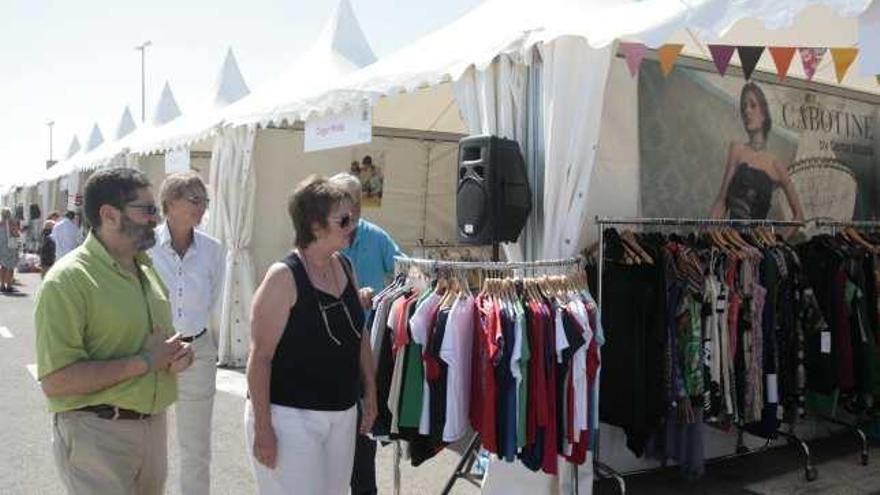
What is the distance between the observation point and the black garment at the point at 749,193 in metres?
5.38

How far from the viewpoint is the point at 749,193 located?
548 cm

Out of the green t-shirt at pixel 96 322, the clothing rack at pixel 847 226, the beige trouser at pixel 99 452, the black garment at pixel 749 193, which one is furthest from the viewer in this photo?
the black garment at pixel 749 193

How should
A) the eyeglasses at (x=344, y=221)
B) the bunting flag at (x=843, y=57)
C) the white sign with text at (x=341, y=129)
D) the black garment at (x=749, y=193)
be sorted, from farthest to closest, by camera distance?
the white sign with text at (x=341, y=129), the black garment at (x=749, y=193), the bunting flag at (x=843, y=57), the eyeglasses at (x=344, y=221)

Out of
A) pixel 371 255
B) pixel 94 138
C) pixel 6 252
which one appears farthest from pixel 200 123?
pixel 94 138

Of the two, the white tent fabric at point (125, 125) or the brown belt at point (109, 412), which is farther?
the white tent fabric at point (125, 125)

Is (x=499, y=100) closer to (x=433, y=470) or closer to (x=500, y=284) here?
(x=500, y=284)

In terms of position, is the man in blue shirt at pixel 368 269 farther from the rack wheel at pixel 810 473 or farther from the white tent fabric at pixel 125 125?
the white tent fabric at pixel 125 125

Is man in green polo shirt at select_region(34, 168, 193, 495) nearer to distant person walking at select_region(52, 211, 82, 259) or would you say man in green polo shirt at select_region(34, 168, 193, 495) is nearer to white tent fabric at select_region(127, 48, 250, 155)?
white tent fabric at select_region(127, 48, 250, 155)

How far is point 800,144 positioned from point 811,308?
5.21 feet

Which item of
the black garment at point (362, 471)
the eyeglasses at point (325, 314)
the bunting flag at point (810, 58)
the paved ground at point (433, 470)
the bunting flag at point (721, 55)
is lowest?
the paved ground at point (433, 470)

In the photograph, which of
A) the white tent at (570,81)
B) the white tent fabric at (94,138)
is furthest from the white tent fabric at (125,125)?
the white tent at (570,81)

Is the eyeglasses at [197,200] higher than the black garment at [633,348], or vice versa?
the eyeglasses at [197,200]

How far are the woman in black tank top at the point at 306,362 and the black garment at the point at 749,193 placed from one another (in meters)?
3.49

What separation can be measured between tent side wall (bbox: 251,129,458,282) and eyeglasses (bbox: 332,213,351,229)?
560 cm
